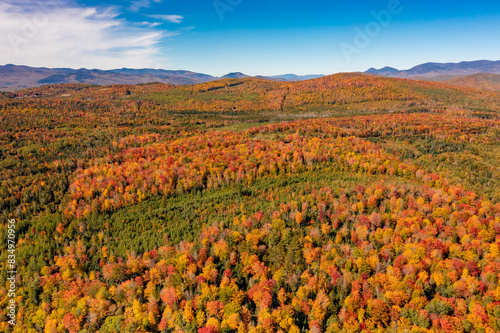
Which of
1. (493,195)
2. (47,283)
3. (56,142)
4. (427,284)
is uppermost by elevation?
(56,142)

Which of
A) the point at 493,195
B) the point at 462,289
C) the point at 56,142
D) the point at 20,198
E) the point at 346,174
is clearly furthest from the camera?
the point at 56,142

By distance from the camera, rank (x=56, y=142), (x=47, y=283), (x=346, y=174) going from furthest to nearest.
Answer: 1. (x=56, y=142)
2. (x=346, y=174)
3. (x=47, y=283)

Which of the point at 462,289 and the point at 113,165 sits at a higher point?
the point at 113,165

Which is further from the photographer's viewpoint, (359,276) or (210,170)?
(210,170)

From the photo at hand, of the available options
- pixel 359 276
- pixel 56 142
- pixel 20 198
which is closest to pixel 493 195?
pixel 359 276

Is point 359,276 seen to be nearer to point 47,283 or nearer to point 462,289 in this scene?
point 462,289

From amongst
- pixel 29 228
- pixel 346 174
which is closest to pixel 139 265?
pixel 29 228
